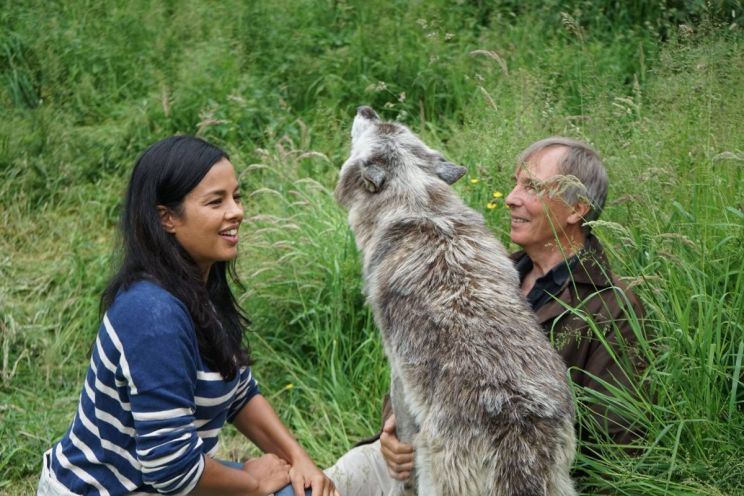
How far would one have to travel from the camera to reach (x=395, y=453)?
3.63 m

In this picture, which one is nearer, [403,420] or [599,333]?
[403,420]

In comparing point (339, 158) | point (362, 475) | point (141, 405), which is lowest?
point (339, 158)

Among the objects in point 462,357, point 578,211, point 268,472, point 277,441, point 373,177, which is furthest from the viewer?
point 578,211

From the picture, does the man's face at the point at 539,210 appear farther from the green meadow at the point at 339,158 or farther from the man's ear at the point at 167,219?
the man's ear at the point at 167,219

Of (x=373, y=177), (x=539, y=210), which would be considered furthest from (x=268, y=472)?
(x=539, y=210)

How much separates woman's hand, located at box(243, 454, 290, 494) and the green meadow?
1.27m

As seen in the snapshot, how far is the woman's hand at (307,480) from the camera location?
358 cm

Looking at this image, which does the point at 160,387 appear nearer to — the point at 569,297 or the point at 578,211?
the point at 569,297

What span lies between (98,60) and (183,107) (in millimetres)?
1207

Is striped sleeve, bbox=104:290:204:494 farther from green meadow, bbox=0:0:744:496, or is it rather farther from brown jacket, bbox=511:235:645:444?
green meadow, bbox=0:0:744:496

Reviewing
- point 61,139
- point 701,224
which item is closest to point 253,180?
point 61,139

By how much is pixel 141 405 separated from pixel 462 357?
1.10 metres

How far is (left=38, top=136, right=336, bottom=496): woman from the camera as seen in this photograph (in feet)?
9.97

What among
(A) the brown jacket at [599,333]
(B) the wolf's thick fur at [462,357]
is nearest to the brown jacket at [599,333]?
(A) the brown jacket at [599,333]
